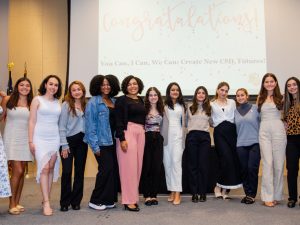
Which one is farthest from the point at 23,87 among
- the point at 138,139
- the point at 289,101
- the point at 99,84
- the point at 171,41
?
the point at 289,101

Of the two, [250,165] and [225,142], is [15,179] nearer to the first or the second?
[225,142]

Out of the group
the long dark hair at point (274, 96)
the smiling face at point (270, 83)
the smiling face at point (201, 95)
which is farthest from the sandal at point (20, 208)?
the smiling face at point (270, 83)

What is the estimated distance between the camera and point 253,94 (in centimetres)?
491

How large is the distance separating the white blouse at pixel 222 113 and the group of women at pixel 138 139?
0.01m

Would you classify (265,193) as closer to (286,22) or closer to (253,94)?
(253,94)

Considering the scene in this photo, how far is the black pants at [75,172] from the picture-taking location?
3.43 m

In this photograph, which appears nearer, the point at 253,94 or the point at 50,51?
the point at 253,94

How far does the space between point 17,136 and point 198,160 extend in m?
2.02

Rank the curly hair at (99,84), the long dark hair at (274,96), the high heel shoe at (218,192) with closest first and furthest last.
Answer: the curly hair at (99,84) → the long dark hair at (274,96) → the high heel shoe at (218,192)

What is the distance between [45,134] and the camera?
3.32 metres

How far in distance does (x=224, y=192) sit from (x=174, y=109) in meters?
1.17

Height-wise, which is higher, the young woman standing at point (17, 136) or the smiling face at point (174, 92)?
the smiling face at point (174, 92)

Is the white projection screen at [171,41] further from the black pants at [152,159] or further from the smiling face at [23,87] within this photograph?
the smiling face at [23,87]

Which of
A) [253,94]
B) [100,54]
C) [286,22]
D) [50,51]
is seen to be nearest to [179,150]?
[253,94]
